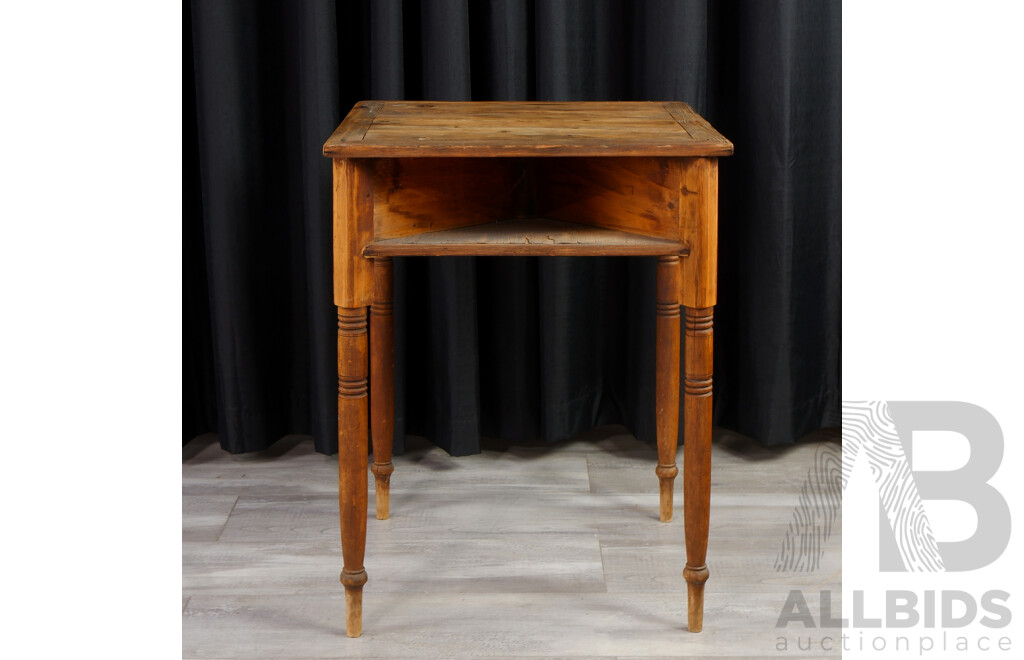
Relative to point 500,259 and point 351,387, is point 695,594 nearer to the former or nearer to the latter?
point 351,387

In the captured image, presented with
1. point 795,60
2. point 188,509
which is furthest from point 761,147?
point 188,509

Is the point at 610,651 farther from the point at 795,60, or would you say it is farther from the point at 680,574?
the point at 795,60

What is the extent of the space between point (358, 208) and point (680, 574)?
790mm

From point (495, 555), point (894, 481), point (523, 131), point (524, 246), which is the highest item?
point (523, 131)

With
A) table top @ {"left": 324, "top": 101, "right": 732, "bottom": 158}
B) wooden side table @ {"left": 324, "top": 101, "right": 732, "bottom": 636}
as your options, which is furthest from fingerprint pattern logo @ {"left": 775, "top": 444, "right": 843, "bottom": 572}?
table top @ {"left": 324, "top": 101, "right": 732, "bottom": 158}

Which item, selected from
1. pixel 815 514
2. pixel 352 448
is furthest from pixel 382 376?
pixel 815 514

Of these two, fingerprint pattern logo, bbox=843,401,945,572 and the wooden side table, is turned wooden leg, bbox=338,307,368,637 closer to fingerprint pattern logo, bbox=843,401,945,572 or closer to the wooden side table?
the wooden side table

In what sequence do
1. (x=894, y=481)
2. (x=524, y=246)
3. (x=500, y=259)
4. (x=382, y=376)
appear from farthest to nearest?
1. (x=500, y=259)
2. (x=382, y=376)
3. (x=894, y=481)
4. (x=524, y=246)

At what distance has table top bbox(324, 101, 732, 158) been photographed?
150 centimetres

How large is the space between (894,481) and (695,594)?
40 cm

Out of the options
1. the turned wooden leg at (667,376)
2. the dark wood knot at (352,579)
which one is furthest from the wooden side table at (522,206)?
the turned wooden leg at (667,376)

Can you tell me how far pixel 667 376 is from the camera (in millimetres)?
1957

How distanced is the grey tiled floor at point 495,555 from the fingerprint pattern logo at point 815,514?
0.02 metres

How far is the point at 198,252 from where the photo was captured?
2262 millimetres
